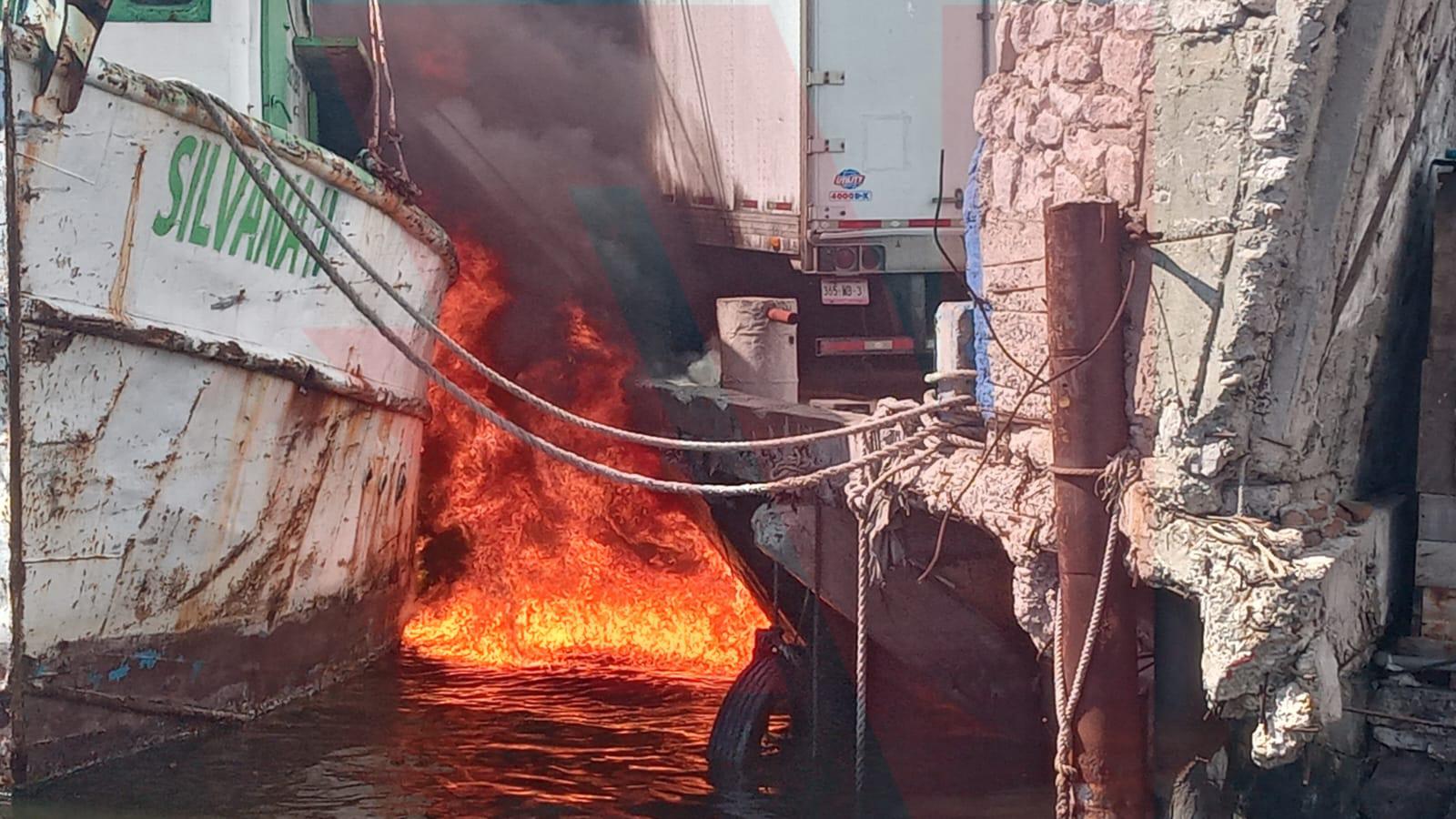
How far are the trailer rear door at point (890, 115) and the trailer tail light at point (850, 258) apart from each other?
6 cm

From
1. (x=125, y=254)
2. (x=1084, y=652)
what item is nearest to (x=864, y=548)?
(x=1084, y=652)

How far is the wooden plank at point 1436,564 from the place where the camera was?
13.9ft

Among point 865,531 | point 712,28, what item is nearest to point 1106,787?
point 865,531

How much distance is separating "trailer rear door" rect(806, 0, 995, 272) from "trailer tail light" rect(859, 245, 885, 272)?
0.04 m

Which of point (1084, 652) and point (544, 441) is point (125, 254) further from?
point (1084, 652)

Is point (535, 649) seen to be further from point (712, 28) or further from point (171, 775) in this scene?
point (712, 28)

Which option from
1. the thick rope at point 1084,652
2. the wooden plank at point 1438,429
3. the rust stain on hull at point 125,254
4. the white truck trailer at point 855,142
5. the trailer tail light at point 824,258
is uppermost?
the white truck trailer at point 855,142

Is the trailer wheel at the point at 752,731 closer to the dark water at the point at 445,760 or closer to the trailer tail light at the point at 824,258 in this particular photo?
the dark water at the point at 445,760

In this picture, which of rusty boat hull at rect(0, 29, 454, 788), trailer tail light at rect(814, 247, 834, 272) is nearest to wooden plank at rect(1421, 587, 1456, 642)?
rusty boat hull at rect(0, 29, 454, 788)

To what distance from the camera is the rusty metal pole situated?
4.14 metres

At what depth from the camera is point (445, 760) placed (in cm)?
661

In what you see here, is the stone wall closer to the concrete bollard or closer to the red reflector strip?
the concrete bollard

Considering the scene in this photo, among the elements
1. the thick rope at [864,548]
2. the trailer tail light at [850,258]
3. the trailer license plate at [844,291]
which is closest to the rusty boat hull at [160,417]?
the thick rope at [864,548]

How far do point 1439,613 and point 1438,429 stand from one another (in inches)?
21.6
